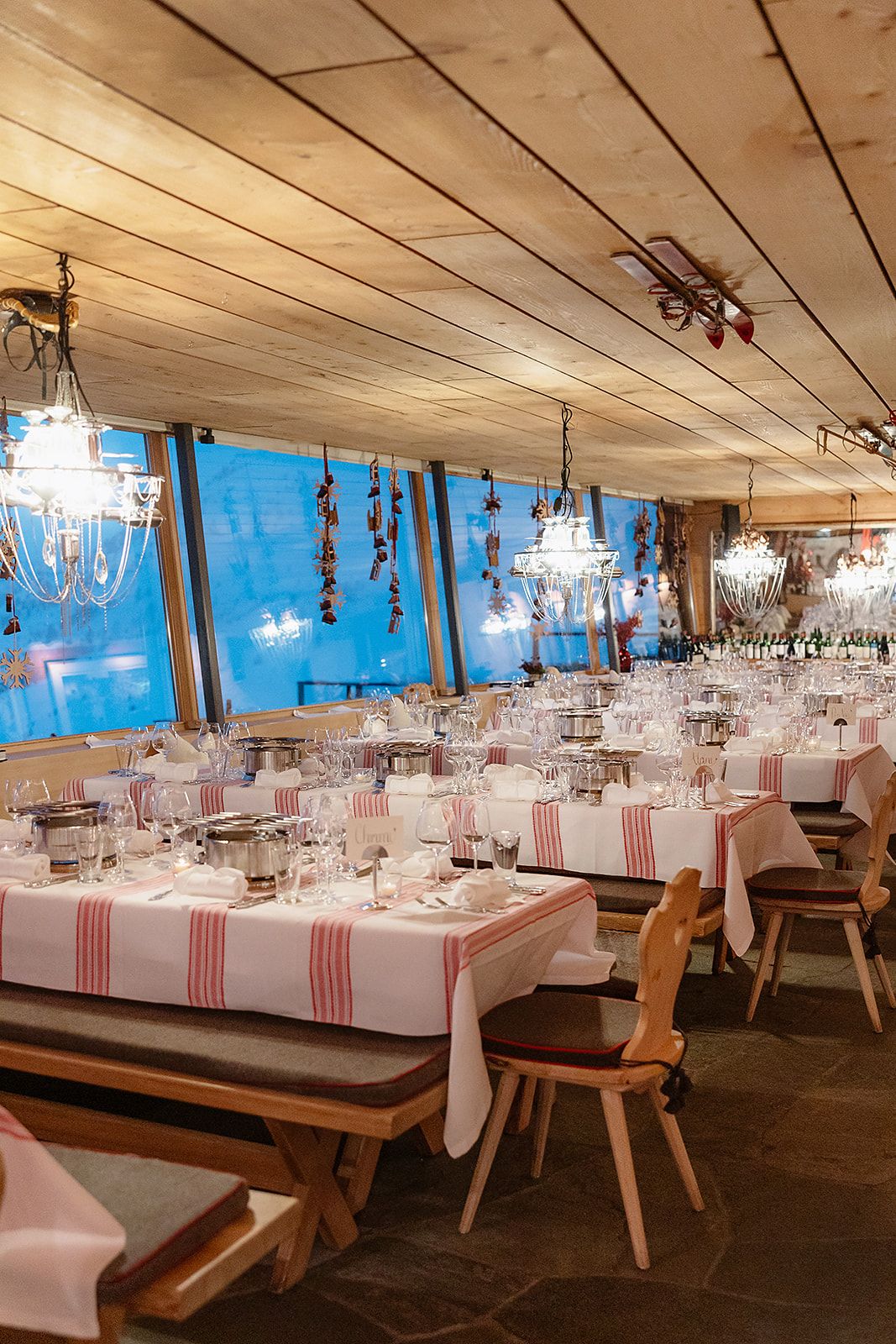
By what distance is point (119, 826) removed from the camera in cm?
370

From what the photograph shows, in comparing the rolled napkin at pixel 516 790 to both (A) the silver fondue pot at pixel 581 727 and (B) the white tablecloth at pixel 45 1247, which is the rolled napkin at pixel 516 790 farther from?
(B) the white tablecloth at pixel 45 1247

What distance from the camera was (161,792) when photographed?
12.7 ft

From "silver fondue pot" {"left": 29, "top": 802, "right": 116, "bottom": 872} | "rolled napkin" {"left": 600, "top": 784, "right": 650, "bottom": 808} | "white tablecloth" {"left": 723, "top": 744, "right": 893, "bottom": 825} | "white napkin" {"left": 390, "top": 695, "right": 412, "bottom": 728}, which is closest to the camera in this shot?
"silver fondue pot" {"left": 29, "top": 802, "right": 116, "bottom": 872}

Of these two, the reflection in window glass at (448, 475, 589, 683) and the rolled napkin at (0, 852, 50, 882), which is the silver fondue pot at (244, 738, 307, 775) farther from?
the reflection in window glass at (448, 475, 589, 683)

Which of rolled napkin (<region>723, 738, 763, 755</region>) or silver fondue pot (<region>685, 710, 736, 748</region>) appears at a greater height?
silver fondue pot (<region>685, 710, 736, 748</region>)

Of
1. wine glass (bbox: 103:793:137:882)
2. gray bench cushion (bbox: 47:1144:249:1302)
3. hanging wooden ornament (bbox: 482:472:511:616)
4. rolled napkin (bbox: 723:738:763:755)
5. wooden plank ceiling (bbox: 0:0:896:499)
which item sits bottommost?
gray bench cushion (bbox: 47:1144:249:1302)

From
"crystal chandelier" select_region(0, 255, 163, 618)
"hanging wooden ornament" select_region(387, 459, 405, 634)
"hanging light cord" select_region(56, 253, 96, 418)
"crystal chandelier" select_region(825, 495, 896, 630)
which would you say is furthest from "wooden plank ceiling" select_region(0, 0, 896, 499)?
"crystal chandelier" select_region(825, 495, 896, 630)

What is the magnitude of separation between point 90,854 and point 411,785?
1.78 meters

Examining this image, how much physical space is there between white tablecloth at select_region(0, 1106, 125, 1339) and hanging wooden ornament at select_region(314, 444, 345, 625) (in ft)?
21.5

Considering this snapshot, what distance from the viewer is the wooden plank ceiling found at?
2469 millimetres

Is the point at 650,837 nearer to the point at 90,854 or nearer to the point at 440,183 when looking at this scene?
the point at 90,854

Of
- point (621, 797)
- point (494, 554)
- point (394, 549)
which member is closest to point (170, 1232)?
point (621, 797)

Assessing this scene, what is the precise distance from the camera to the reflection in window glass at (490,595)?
10.8 m

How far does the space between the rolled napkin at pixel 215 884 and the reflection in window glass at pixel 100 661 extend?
3586mm
